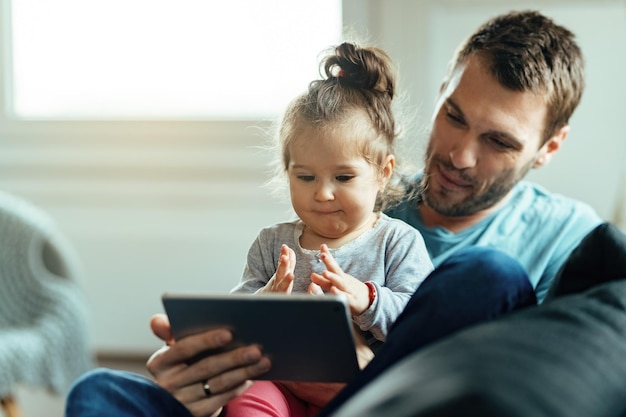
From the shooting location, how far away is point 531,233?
173 cm

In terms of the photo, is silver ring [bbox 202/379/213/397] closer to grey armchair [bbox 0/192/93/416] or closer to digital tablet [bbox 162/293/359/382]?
digital tablet [bbox 162/293/359/382]

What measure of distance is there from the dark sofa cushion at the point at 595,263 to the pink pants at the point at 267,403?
370 mm

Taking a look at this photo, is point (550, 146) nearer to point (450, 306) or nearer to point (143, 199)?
point (450, 306)

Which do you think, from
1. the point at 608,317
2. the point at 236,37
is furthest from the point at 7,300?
the point at 608,317

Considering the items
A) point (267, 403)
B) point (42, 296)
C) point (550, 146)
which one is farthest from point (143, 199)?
point (267, 403)

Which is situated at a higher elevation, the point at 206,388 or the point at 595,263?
the point at 595,263

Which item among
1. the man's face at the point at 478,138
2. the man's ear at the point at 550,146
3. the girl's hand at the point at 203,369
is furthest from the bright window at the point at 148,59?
the girl's hand at the point at 203,369

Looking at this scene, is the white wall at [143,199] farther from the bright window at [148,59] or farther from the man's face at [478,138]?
the man's face at [478,138]

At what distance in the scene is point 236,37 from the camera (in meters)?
3.20

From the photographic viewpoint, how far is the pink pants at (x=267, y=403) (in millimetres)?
1290

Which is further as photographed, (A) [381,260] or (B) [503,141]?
(B) [503,141]

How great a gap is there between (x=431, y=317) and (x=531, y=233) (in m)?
0.72

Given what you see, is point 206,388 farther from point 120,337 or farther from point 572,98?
point 120,337

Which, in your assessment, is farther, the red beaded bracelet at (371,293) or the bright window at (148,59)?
the bright window at (148,59)
